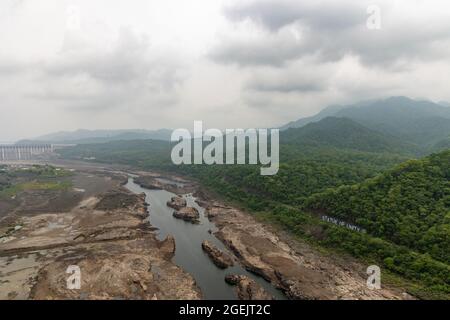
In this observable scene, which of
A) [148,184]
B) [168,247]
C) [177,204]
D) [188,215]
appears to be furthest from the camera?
[148,184]

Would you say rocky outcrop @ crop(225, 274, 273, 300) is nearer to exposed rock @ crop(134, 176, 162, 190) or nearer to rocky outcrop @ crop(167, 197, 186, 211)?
rocky outcrop @ crop(167, 197, 186, 211)

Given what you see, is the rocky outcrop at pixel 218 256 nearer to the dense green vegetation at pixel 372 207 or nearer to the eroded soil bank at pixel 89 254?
the eroded soil bank at pixel 89 254

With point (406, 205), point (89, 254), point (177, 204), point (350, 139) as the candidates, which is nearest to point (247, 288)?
point (89, 254)

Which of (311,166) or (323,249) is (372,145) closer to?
(311,166)

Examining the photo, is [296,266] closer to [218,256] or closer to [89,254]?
[218,256]

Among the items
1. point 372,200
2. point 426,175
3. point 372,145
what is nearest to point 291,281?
point 372,200

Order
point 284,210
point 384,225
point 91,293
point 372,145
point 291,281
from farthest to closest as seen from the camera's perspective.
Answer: point 372,145 < point 284,210 < point 384,225 < point 291,281 < point 91,293

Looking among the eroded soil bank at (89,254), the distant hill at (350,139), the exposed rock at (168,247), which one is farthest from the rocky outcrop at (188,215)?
the distant hill at (350,139)
